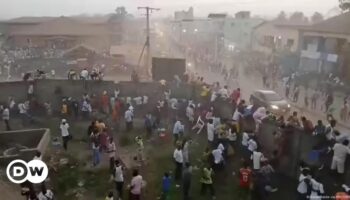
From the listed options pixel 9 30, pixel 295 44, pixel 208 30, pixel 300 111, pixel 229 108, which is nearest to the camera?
pixel 229 108

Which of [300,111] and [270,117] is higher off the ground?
[270,117]

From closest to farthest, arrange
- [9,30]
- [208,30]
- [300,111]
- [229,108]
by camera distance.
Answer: [229,108] → [300,111] → [9,30] → [208,30]

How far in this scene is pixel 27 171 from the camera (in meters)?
14.0

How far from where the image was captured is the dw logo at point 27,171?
13.5 m

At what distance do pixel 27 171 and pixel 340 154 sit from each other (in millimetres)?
10121

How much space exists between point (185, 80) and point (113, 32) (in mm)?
28638

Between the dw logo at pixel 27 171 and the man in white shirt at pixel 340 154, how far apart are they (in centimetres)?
921

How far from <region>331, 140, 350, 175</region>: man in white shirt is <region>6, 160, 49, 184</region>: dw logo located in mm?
9209

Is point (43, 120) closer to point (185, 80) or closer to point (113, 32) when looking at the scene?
point (185, 80)

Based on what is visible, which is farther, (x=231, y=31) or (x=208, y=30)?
(x=208, y=30)

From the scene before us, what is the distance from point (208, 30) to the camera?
7988 centimetres

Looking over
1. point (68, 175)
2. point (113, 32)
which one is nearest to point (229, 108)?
point (68, 175)

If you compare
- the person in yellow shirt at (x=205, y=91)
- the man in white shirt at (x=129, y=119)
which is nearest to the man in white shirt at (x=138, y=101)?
the man in white shirt at (x=129, y=119)

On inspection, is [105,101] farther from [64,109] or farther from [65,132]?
[65,132]
